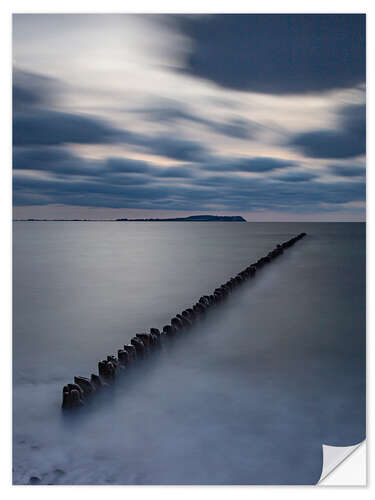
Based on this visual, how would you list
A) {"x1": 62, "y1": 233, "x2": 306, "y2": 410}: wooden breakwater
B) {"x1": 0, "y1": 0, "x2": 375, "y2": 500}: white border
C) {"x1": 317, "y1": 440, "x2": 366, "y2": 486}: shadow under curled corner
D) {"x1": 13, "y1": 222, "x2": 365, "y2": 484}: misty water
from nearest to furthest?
{"x1": 13, "y1": 222, "x2": 365, "y2": 484}: misty water < {"x1": 317, "y1": 440, "x2": 366, "y2": 486}: shadow under curled corner < {"x1": 62, "y1": 233, "x2": 306, "y2": 410}: wooden breakwater < {"x1": 0, "y1": 0, "x2": 375, "y2": 500}: white border

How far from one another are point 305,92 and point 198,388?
10.6 ft

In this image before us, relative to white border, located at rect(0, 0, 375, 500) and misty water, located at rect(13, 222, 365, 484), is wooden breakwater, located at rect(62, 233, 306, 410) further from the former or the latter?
white border, located at rect(0, 0, 375, 500)

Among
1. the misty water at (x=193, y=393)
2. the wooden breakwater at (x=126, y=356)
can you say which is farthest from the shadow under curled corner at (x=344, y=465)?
the wooden breakwater at (x=126, y=356)

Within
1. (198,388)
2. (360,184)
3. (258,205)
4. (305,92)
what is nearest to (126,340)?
(198,388)

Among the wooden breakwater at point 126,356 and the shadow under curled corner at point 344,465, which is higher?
the wooden breakwater at point 126,356

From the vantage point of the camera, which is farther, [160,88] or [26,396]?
[160,88]

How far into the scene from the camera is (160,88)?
15.6ft

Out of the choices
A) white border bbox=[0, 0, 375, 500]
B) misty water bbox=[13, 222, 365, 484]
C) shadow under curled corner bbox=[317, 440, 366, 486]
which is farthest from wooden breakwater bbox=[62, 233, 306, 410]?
shadow under curled corner bbox=[317, 440, 366, 486]

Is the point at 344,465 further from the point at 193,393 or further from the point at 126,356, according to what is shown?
the point at 126,356

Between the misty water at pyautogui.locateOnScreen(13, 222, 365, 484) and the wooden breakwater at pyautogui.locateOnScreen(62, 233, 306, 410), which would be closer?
the misty water at pyautogui.locateOnScreen(13, 222, 365, 484)

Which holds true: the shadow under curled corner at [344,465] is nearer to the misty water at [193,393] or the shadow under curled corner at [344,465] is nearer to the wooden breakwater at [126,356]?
the misty water at [193,393]

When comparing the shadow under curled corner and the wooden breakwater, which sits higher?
the wooden breakwater
